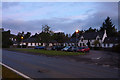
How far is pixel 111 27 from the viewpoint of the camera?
87062 millimetres

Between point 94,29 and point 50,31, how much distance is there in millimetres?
70917

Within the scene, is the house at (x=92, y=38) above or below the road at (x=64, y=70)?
above

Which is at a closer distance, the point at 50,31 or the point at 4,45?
the point at 50,31

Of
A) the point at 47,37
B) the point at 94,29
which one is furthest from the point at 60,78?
the point at 94,29

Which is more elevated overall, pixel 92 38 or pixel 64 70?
pixel 92 38

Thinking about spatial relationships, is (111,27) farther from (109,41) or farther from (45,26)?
(45,26)

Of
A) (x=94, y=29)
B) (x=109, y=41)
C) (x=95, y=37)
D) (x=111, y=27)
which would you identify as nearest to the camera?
(x=109, y=41)

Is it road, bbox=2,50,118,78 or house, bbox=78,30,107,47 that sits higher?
house, bbox=78,30,107,47

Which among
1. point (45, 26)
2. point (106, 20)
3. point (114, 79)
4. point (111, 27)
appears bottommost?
point (114, 79)

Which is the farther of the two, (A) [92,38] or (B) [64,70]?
(A) [92,38]

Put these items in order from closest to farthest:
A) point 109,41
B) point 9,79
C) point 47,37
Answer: point 9,79
point 47,37
point 109,41

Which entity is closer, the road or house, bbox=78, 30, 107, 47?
the road

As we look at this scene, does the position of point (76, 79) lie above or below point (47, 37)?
below

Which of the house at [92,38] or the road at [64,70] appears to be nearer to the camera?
the road at [64,70]
